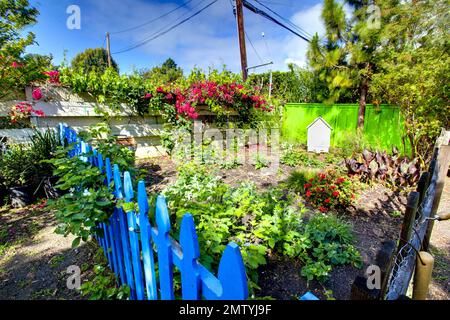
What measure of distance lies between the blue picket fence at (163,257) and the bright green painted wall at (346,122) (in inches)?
255

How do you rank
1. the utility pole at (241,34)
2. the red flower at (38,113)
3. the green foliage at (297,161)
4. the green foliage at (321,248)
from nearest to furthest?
the green foliage at (321,248) → the red flower at (38,113) → the green foliage at (297,161) → the utility pole at (241,34)

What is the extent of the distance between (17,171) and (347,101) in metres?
9.05

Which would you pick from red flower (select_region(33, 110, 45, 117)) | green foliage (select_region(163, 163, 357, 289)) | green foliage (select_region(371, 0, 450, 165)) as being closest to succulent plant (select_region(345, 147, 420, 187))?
green foliage (select_region(371, 0, 450, 165))

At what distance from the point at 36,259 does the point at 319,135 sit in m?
6.46

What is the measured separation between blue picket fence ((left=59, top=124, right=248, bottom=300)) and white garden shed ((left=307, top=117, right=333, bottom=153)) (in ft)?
19.8

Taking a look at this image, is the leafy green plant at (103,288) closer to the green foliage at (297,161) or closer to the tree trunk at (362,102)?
the green foliage at (297,161)

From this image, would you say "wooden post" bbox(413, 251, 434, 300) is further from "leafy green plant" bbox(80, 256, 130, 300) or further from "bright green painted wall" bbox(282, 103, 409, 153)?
"bright green painted wall" bbox(282, 103, 409, 153)

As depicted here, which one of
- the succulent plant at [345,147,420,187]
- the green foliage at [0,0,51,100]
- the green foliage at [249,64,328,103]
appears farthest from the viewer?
the green foliage at [249,64,328,103]

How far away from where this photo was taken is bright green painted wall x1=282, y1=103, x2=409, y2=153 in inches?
253

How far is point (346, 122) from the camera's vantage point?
745 cm

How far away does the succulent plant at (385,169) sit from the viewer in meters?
3.65

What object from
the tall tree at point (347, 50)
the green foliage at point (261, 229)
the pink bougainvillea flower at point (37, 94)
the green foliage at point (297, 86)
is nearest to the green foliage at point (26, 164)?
the pink bougainvillea flower at point (37, 94)

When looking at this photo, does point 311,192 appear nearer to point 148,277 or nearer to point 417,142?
point 148,277

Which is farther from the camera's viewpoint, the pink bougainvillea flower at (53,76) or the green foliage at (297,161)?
the green foliage at (297,161)
